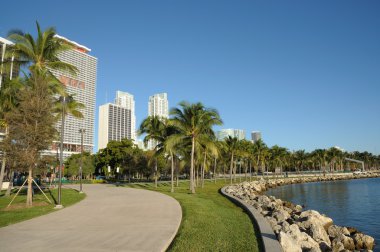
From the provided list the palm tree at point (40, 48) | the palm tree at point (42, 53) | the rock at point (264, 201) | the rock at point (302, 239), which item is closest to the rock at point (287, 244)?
the rock at point (302, 239)

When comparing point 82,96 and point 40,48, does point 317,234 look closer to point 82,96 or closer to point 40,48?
point 40,48

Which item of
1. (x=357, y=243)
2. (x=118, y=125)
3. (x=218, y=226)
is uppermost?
(x=118, y=125)

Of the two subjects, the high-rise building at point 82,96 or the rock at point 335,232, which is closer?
the rock at point 335,232

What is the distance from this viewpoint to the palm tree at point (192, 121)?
2791 cm

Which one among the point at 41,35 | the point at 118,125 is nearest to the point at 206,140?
the point at 41,35

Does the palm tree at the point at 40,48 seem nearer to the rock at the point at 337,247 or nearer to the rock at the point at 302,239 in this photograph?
the rock at the point at 302,239

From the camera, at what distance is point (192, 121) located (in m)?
27.9

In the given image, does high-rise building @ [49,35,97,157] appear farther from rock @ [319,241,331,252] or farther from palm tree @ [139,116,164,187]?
rock @ [319,241,331,252]

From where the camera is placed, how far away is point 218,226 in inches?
447

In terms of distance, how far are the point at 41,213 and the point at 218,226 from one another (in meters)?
9.05

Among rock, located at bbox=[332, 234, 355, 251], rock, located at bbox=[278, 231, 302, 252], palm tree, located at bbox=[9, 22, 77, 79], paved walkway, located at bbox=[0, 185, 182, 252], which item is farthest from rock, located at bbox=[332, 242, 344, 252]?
palm tree, located at bbox=[9, 22, 77, 79]

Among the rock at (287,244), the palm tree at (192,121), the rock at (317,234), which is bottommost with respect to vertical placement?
the rock at (317,234)

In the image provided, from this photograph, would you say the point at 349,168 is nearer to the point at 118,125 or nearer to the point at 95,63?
the point at 118,125

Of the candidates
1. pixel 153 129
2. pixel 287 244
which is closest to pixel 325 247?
pixel 287 244
